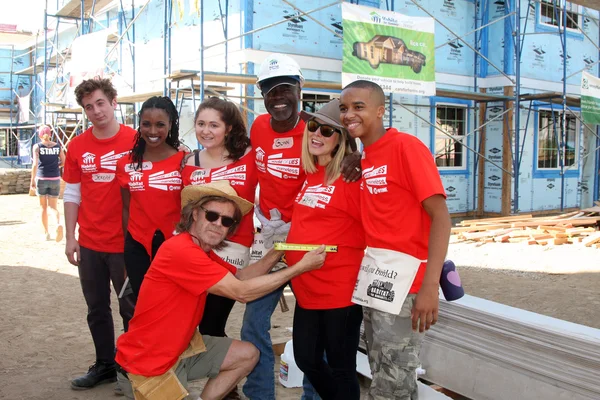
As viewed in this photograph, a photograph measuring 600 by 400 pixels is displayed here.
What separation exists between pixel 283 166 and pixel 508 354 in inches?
66.9

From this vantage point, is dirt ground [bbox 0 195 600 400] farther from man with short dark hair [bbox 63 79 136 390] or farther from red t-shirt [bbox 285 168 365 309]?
red t-shirt [bbox 285 168 365 309]

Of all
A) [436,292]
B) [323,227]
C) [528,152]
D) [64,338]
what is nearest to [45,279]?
[64,338]

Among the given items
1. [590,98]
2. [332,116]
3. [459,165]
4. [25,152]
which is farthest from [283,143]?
[25,152]

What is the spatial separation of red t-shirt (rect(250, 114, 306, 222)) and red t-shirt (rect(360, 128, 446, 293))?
0.66m

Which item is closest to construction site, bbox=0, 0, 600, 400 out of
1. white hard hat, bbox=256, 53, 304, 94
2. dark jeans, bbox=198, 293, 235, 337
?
dark jeans, bbox=198, 293, 235, 337

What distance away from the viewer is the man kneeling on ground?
2.78 metres

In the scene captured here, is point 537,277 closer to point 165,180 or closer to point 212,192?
point 165,180

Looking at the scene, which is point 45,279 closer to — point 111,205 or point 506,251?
point 111,205

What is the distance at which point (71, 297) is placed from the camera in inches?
266

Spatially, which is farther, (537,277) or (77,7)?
(77,7)

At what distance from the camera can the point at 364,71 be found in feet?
32.8

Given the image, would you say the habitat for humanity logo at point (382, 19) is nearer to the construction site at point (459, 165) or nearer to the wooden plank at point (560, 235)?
the construction site at point (459, 165)

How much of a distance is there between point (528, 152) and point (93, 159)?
12933mm

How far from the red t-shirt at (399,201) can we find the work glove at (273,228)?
708 millimetres
